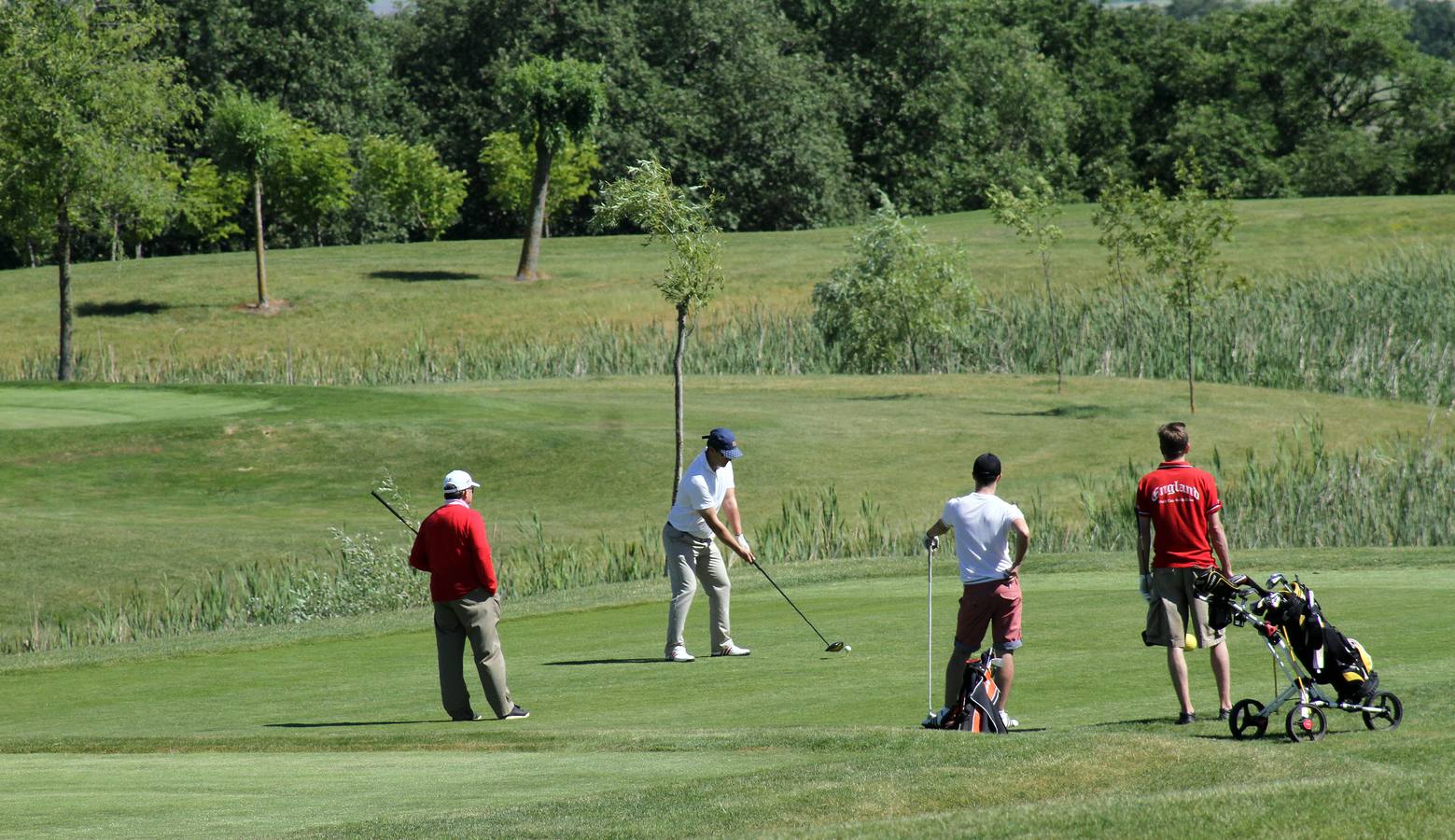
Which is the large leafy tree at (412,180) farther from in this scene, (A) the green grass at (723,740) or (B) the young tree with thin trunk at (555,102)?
(A) the green grass at (723,740)

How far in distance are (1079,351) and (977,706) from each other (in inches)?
1278

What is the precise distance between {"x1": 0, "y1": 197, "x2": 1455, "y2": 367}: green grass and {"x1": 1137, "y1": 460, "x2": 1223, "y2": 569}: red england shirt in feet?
129

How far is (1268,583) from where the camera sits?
1031 centimetres

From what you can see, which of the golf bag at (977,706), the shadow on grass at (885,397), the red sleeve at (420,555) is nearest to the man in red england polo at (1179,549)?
the golf bag at (977,706)

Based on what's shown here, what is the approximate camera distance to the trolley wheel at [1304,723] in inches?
400

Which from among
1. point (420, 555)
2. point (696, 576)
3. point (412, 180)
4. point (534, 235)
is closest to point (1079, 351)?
point (534, 235)

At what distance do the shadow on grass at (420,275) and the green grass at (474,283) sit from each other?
0.35 feet

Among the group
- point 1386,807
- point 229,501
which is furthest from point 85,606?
point 1386,807

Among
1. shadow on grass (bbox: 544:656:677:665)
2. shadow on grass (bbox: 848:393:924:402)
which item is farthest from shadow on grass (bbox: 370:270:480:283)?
shadow on grass (bbox: 544:656:677:665)

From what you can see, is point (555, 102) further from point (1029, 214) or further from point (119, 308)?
point (1029, 214)

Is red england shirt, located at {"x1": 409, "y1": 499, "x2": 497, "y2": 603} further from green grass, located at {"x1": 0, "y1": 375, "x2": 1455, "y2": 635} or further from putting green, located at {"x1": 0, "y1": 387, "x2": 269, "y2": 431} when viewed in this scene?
putting green, located at {"x1": 0, "y1": 387, "x2": 269, "y2": 431}

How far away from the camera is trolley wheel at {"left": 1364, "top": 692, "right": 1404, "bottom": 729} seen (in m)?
→ 10.3

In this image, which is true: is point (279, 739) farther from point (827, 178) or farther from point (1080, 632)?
point (827, 178)

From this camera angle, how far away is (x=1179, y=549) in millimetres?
11094
